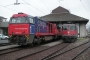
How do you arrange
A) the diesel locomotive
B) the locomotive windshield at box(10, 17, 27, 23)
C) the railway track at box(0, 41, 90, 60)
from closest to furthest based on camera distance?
the railway track at box(0, 41, 90, 60)
the diesel locomotive
the locomotive windshield at box(10, 17, 27, 23)

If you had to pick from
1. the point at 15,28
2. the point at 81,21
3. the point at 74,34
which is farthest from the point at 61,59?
the point at 81,21

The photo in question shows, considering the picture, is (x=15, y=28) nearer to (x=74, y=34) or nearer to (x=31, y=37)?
(x=31, y=37)

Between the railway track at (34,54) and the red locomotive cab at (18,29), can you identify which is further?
the red locomotive cab at (18,29)

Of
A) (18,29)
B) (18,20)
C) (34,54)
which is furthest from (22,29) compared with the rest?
(34,54)

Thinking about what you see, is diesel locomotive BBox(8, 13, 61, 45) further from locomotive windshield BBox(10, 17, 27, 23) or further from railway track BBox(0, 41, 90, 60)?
railway track BBox(0, 41, 90, 60)

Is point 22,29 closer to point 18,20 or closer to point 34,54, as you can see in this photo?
point 18,20

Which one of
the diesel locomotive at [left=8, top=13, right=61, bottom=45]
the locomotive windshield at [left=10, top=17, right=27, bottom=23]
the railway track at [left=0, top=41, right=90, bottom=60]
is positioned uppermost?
the locomotive windshield at [left=10, top=17, right=27, bottom=23]

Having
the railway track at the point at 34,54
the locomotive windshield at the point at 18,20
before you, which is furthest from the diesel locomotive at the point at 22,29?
the railway track at the point at 34,54

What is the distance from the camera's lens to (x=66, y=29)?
28.3 metres

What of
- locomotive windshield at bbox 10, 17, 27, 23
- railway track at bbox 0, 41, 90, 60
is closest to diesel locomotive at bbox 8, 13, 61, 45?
locomotive windshield at bbox 10, 17, 27, 23

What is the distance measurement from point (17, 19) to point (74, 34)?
12189 mm

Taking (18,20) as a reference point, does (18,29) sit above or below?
below

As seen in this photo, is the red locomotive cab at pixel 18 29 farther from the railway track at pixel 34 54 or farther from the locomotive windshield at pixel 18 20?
the railway track at pixel 34 54

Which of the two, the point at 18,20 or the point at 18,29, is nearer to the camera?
the point at 18,29
